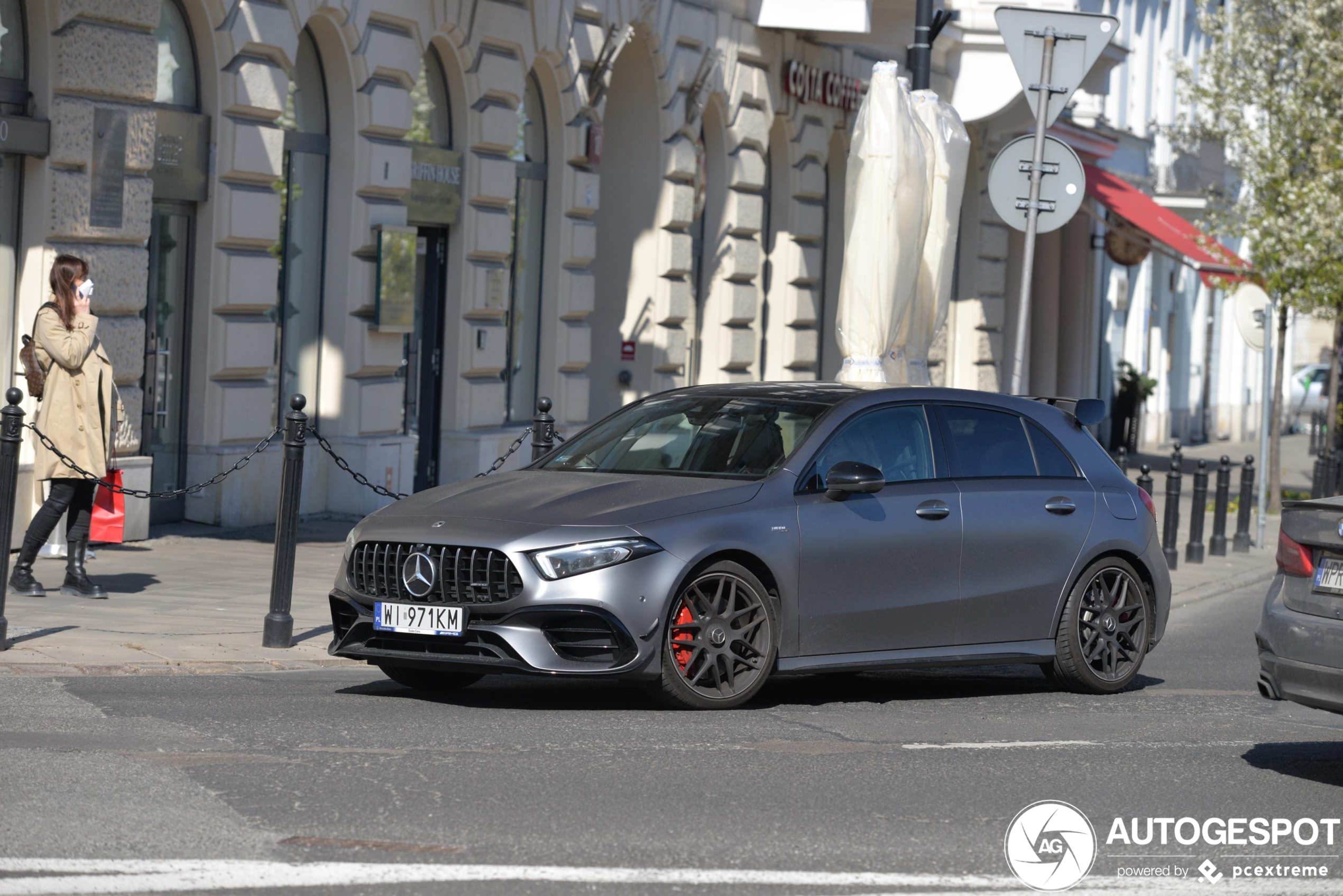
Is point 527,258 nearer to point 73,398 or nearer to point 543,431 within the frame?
point 543,431

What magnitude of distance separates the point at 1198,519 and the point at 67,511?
1122cm

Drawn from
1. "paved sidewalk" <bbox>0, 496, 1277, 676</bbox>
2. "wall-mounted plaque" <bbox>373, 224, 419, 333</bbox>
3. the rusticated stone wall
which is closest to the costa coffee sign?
"wall-mounted plaque" <bbox>373, 224, 419, 333</bbox>

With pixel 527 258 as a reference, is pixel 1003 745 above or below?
below

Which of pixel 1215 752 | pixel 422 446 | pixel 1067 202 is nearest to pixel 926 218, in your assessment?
pixel 1067 202

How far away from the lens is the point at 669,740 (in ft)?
25.1

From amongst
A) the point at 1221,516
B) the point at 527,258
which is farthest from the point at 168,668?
the point at 1221,516

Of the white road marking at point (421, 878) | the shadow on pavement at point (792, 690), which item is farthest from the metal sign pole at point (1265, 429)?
the white road marking at point (421, 878)

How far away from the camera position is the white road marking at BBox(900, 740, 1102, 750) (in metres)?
7.84

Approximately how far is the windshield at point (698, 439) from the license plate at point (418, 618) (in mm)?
1266

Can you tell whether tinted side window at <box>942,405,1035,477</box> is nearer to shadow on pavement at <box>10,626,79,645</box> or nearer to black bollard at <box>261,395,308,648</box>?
black bollard at <box>261,395,308,648</box>

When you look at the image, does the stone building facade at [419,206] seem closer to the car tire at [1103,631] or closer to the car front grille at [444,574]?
the car front grille at [444,574]

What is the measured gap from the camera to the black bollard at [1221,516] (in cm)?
1922

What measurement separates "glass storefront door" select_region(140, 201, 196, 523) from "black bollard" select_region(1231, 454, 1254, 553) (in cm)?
1040

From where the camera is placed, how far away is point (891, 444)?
30.4 feet
